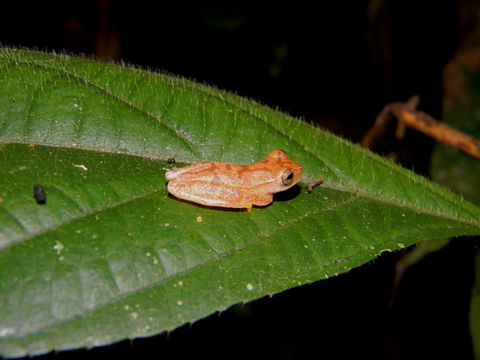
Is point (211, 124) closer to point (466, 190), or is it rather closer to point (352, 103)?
point (466, 190)

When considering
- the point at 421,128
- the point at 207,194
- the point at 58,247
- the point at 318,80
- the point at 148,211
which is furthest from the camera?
the point at 318,80

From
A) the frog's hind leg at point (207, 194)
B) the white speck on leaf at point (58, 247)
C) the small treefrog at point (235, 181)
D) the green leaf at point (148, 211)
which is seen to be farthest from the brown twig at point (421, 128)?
the white speck on leaf at point (58, 247)

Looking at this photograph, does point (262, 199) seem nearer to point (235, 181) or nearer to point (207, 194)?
point (235, 181)

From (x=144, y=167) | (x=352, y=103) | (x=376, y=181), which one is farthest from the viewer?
(x=352, y=103)

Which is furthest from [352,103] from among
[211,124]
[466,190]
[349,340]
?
[211,124]

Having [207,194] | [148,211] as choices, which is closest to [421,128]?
[207,194]

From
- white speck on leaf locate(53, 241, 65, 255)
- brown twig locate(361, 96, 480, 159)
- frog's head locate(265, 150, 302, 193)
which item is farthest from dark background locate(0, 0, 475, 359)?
white speck on leaf locate(53, 241, 65, 255)
